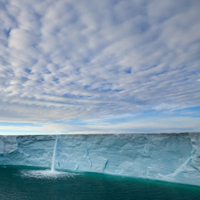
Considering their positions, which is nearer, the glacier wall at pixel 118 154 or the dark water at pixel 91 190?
the dark water at pixel 91 190

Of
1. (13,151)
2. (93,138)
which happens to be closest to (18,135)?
(13,151)

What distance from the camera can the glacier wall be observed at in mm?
9742

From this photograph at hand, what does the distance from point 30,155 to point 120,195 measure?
947 centimetres

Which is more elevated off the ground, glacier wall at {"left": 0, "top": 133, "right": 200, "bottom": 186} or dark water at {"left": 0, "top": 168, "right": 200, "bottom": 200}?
glacier wall at {"left": 0, "top": 133, "right": 200, "bottom": 186}

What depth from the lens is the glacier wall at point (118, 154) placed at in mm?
9742

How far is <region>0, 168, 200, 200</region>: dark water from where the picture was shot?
23.8 ft

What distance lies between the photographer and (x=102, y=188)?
27.4ft

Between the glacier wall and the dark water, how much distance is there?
33.4 inches

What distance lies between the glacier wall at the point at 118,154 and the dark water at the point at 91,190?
2.79 ft

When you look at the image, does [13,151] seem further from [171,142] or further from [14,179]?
[171,142]

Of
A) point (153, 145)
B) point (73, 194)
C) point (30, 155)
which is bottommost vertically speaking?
point (73, 194)

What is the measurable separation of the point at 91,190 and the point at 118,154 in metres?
3.99

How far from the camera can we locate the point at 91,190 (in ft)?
26.4

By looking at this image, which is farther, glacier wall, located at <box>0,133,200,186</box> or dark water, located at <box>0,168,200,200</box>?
glacier wall, located at <box>0,133,200,186</box>
